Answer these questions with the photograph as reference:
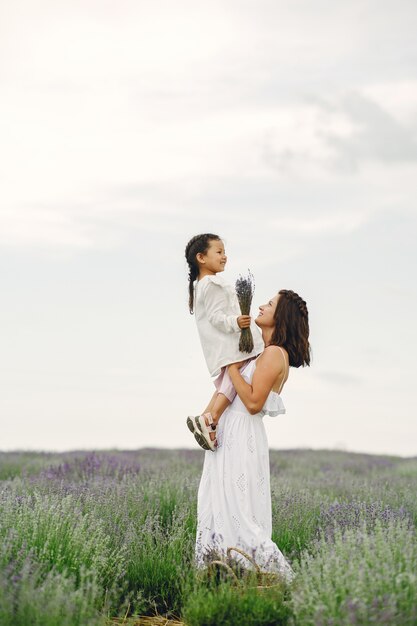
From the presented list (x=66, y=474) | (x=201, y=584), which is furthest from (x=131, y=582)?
(x=66, y=474)

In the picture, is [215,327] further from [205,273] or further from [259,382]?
[259,382]

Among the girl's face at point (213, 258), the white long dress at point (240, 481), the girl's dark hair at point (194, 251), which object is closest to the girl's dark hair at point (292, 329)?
the white long dress at point (240, 481)

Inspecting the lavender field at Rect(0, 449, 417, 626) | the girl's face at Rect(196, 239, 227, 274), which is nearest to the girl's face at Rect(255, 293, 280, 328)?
the girl's face at Rect(196, 239, 227, 274)

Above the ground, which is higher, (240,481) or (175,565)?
(240,481)

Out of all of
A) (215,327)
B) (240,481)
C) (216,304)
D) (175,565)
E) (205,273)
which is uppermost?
(205,273)

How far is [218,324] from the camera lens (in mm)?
5922

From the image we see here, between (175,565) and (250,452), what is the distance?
1.01 meters

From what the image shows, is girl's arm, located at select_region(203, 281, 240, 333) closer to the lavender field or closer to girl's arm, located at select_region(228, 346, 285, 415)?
girl's arm, located at select_region(228, 346, 285, 415)

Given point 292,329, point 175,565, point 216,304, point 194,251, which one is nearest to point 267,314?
point 292,329

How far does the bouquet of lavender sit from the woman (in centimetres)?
13

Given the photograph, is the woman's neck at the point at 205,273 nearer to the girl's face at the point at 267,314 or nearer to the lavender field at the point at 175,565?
the girl's face at the point at 267,314

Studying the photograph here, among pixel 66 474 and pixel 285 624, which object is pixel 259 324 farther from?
pixel 66 474

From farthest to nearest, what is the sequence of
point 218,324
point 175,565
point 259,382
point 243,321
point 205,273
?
1. point 205,273
2. point 175,565
3. point 218,324
4. point 243,321
5. point 259,382

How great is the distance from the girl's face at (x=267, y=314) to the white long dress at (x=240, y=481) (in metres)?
0.32
